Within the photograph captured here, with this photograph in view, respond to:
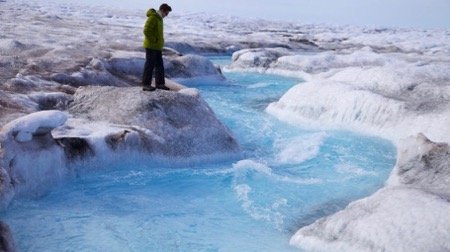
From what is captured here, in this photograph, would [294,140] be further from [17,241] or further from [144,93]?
[17,241]

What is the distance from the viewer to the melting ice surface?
761cm

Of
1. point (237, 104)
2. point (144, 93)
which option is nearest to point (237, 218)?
point (144, 93)

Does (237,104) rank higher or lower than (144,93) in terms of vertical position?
lower

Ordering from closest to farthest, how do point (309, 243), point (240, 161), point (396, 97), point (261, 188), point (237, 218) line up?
point (309, 243)
point (237, 218)
point (261, 188)
point (240, 161)
point (396, 97)

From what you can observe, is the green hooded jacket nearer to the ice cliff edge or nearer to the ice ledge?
the ice cliff edge

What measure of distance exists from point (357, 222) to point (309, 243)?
2.65ft

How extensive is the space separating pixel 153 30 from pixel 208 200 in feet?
14.7

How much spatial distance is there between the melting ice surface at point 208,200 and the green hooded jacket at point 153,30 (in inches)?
119

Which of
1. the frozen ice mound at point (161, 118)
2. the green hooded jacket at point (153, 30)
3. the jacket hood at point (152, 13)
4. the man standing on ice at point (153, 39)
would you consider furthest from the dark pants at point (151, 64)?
the jacket hood at point (152, 13)

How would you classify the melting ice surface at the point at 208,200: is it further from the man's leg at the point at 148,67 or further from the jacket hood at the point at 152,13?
the jacket hood at the point at 152,13

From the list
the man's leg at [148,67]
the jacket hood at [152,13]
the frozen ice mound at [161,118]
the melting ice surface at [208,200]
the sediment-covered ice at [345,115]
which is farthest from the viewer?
the man's leg at [148,67]

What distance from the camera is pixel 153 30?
38.0 feet

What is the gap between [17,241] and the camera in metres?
7.08

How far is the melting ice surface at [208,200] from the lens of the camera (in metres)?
7.61
